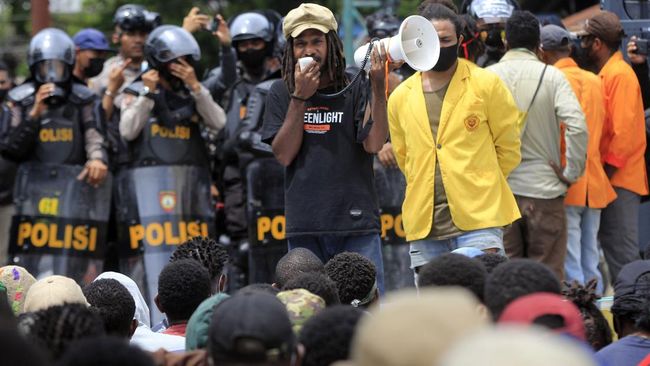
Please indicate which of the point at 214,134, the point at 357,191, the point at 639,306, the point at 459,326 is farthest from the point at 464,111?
the point at 459,326

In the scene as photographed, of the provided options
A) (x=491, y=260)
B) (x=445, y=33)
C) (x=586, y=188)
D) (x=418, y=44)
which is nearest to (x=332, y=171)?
(x=418, y=44)

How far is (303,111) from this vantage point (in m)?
7.11

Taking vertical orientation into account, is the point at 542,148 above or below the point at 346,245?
above

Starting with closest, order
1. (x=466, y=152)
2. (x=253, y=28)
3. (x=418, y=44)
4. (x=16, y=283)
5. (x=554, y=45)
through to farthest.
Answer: (x=16, y=283)
(x=418, y=44)
(x=466, y=152)
(x=554, y=45)
(x=253, y=28)

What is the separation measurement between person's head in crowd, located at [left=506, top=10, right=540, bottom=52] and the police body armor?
260cm

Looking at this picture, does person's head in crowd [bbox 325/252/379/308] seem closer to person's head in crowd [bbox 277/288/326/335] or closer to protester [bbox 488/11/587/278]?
person's head in crowd [bbox 277/288/326/335]

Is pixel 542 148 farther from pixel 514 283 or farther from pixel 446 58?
pixel 514 283

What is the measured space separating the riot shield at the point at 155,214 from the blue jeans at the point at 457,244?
289cm

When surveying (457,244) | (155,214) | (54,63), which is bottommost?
(457,244)

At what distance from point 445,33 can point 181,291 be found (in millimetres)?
2443

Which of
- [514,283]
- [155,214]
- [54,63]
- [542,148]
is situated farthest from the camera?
[54,63]

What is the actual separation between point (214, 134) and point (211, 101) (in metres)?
0.50

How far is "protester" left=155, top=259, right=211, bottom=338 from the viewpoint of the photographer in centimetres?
559

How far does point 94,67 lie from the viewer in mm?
11023
